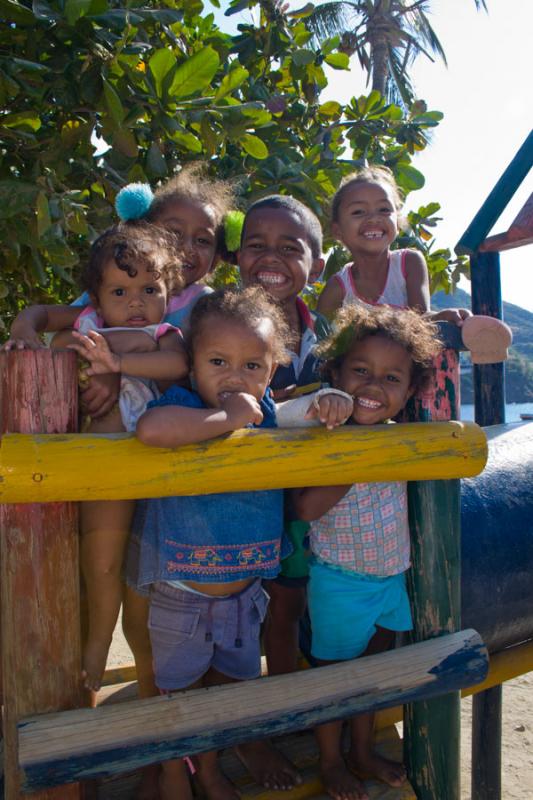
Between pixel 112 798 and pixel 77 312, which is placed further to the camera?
pixel 77 312

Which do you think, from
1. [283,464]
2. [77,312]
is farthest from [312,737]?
[77,312]

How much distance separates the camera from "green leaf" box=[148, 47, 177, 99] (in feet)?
9.26

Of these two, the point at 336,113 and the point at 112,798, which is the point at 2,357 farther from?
the point at 336,113

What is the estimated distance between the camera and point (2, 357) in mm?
1700

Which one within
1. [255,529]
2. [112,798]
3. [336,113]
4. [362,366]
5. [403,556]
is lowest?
[112,798]

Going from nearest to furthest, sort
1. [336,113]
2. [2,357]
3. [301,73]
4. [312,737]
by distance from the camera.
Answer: [2,357] → [312,737] → [301,73] → [336,113]

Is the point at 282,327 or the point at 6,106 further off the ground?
the point at 6,106

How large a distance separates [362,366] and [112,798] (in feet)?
4.78

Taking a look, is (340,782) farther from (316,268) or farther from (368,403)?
(316,268)

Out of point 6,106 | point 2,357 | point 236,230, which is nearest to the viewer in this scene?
point 2,357

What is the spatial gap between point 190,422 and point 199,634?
645 millimetres

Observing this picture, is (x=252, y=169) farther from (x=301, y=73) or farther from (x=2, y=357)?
(x=2, y=357)

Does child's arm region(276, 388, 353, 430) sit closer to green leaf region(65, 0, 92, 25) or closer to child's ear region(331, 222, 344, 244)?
child's ear region(331, 222, 344, 244)

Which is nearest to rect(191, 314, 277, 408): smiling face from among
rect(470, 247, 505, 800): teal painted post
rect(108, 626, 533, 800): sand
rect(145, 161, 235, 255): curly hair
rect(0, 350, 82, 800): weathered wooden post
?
rect(0, 350, 82, 800): weathered wooden post
